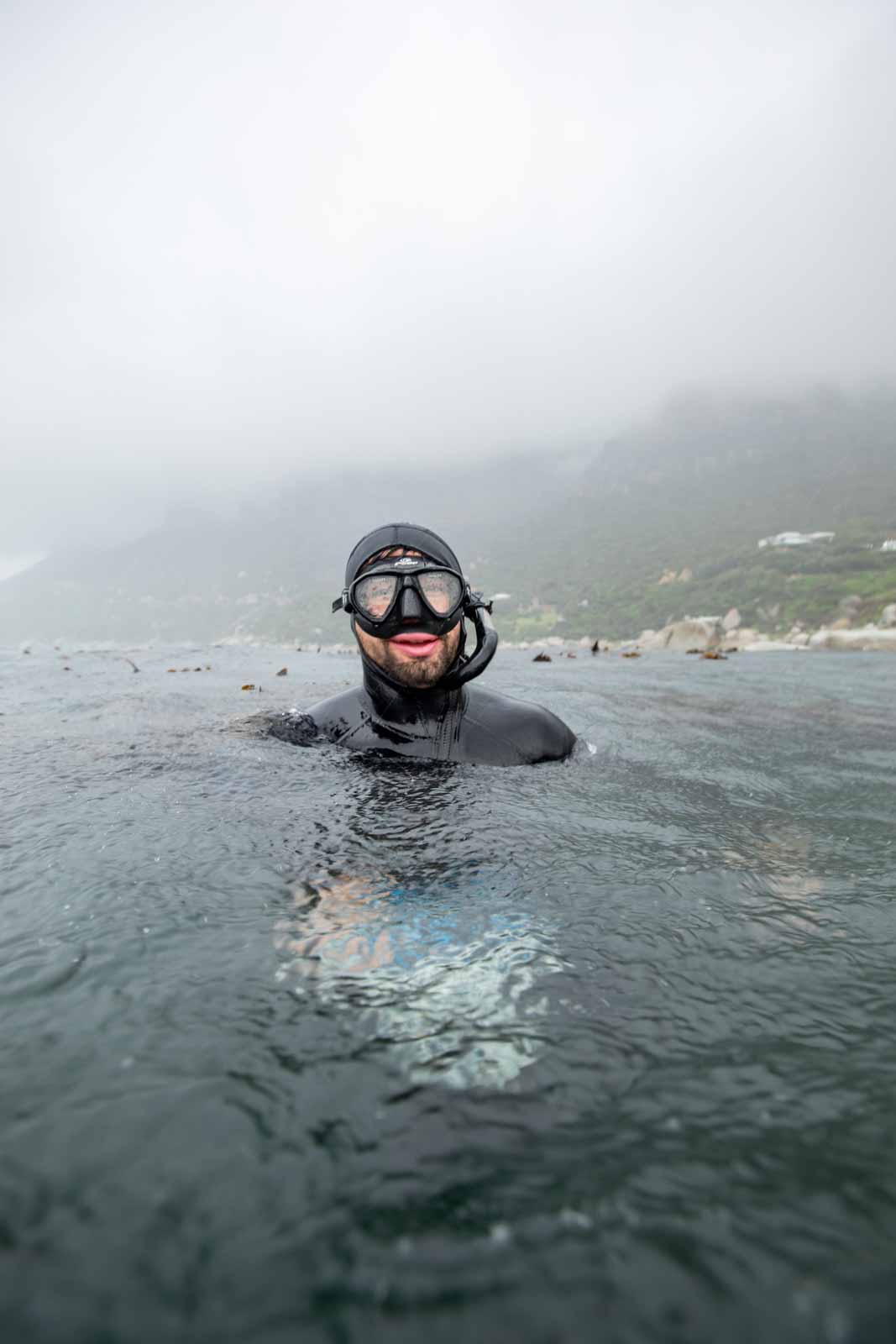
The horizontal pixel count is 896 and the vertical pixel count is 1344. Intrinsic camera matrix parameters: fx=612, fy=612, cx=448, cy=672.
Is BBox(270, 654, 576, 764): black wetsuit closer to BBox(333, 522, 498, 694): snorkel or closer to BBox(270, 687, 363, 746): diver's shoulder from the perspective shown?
BBox(270, 687, 363, 746): diver's shoulder

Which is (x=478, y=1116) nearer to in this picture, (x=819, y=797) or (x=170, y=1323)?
(x=170, y=1323)

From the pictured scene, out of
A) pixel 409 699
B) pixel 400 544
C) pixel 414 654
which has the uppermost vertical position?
pixel 400 544

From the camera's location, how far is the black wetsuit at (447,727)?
5289 mm

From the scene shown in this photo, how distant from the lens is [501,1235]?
104cm

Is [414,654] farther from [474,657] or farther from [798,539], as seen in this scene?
[798,539]

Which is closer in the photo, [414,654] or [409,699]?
[414,654]

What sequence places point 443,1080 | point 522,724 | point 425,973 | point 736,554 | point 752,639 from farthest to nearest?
point 736,554 → point 752,639 → point 522,724 → point 425,973 → point 443,1080

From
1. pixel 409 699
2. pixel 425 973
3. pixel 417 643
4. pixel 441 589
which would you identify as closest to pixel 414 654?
pixel 417 643

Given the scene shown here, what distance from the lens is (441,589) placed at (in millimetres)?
5223

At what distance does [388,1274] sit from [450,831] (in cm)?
241

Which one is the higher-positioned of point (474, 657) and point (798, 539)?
point (798, 539)

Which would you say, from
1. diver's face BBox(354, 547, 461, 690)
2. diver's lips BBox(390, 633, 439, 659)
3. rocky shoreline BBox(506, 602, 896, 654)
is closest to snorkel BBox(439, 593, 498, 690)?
diver's face BBox(354, 547, 461, 690)

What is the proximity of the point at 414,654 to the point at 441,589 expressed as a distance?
0.62 metres

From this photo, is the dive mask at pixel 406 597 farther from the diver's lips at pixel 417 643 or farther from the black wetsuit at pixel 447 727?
the black wetsuit at pixel 447 727
